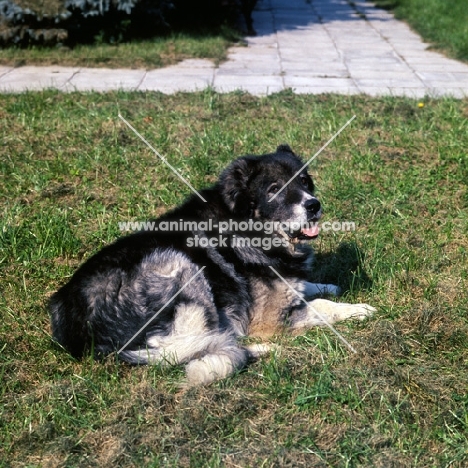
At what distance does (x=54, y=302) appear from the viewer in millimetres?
3912

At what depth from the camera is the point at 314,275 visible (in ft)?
16.6

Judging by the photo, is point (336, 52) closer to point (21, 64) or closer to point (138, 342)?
point (21, 64)

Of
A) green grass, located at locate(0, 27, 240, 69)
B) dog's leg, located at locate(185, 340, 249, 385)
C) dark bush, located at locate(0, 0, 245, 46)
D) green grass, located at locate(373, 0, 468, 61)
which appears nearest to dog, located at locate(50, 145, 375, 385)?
dog's leg, located at locate(185, 340, 249, 385)

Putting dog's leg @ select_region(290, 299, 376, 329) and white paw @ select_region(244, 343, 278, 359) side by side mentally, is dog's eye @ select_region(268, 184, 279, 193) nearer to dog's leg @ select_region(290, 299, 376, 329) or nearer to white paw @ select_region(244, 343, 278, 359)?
dog's leg @ select_region(290, 299, 376, 329)

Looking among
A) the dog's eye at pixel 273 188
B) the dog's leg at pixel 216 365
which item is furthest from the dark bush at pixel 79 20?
the dog's leg at pixel 216 365

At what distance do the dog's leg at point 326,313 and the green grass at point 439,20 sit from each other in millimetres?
7940

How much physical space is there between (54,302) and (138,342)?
0.60 metres

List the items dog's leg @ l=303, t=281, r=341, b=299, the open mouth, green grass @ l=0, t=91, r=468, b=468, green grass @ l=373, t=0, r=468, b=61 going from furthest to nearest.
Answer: green grass @ l=373, t=0, r=468, b=61 → dog's leg @ l=303, t=281, r=341, b=299 → the open mouth → green grass @ l=0, t=91, r=468, b=468

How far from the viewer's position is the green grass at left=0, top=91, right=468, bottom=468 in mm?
3195

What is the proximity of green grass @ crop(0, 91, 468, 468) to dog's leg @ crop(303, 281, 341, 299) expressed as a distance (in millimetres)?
152

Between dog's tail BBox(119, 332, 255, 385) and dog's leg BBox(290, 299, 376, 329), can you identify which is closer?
dog's tail BBox(119, 332, 255, 385)

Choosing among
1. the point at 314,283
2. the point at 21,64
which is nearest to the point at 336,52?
the point at 21,64

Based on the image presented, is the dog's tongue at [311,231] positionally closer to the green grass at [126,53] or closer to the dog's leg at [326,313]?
the dog's leg at [326,313]

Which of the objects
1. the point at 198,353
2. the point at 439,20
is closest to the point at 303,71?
the point at 439,20
